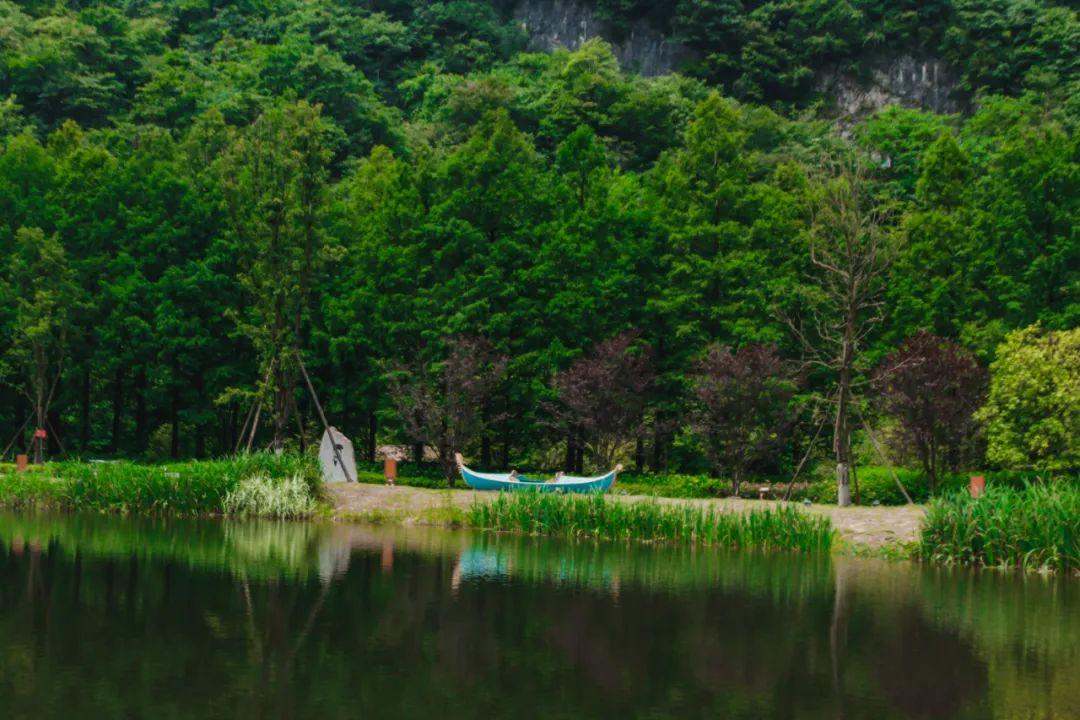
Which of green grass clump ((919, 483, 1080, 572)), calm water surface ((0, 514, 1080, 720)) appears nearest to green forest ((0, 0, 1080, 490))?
green grass clump ((919, 483, 1080, 572))

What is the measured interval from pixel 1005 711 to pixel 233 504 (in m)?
23.1

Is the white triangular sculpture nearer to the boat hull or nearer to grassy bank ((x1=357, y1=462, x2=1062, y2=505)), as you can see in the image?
grassy bank ((x1=357, y1=462, x2=1062, y2=505))

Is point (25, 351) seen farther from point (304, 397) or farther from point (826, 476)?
point (826, 476)

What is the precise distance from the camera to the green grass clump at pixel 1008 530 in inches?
977

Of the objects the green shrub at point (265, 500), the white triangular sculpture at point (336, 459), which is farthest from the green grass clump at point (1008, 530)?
the white triangular sculpture at point (336, 459)

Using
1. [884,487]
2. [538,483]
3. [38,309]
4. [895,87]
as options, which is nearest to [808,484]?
[884,487]

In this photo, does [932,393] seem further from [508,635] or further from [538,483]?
[508,635]

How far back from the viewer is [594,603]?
64.8ft

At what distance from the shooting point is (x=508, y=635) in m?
17.0

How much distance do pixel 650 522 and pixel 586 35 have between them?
76012 mm

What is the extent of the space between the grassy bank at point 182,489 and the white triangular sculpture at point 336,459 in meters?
5.78

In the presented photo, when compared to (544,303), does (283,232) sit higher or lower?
higher

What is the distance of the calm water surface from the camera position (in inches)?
524

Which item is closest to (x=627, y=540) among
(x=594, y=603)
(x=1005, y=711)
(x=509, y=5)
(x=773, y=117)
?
(x=594, y=603)
